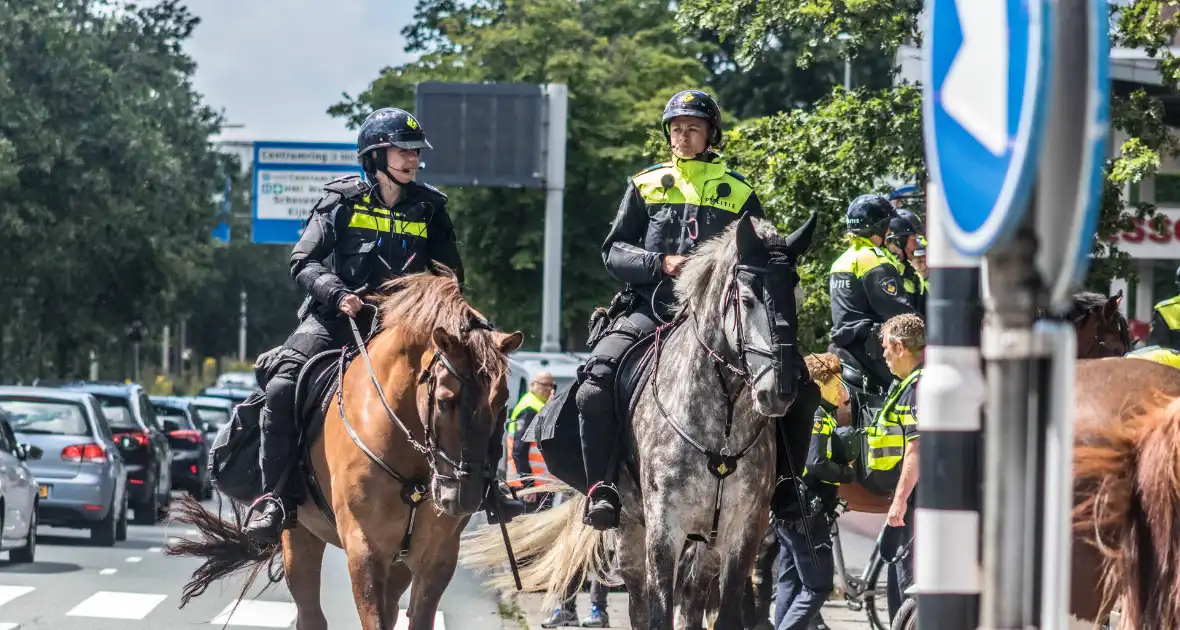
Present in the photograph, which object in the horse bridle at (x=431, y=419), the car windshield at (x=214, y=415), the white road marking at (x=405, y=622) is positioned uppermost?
the horse bridle at (x=431, y=419)

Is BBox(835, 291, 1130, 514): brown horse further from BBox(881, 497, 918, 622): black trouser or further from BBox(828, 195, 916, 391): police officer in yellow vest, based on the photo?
BBox(828, 195, 916, 391): police officer in yellow vest

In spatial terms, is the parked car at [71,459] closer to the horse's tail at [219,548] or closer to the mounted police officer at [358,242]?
the horse's tail at [219,548]

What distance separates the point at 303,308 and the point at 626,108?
28772 mm

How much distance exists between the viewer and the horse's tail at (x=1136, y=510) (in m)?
4.86

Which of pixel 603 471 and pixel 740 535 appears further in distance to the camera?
pixel 603 471

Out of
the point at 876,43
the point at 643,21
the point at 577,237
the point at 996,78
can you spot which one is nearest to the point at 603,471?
the point at 996,78

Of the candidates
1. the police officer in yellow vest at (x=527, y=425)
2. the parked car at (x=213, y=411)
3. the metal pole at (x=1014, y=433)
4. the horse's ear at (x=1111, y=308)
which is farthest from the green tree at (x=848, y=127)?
the parked car at (x=213, y=411)

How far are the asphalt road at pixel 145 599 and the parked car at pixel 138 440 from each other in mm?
6136

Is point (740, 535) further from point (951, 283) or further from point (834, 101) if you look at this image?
point (834, 101)

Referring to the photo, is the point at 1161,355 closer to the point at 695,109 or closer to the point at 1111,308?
the point at 1111,308

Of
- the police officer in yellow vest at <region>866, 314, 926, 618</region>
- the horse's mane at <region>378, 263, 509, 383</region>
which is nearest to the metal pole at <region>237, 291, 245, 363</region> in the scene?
the police officer in yellow vest at <region>866, 314, 926, 618</region>

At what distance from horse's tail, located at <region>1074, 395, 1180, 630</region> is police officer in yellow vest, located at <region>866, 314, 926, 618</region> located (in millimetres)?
4228

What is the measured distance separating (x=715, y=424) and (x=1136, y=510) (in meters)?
3.20

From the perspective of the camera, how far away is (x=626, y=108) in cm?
3775
